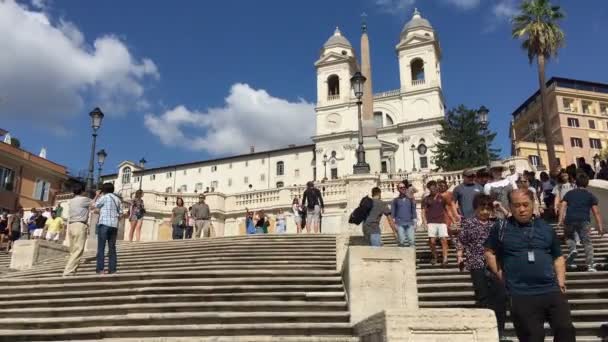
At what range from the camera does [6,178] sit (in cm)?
4262

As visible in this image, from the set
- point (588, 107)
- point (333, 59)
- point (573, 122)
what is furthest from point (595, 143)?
point (333, 59)

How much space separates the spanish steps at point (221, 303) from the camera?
22.4 feet

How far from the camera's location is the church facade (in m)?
68.4

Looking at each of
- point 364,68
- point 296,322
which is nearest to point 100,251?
point 296,322

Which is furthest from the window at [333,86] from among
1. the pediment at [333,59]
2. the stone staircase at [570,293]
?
the stone staircase at [570,293]

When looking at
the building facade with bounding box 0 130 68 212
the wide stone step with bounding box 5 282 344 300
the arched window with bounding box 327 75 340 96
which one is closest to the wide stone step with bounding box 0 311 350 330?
the wide stone step with bounding box 5 282 344 300

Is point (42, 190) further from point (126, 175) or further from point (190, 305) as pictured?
point (190, 305)

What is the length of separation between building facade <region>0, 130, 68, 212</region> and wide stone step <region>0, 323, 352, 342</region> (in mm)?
36311

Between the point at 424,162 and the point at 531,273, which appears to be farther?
the point at 424,162

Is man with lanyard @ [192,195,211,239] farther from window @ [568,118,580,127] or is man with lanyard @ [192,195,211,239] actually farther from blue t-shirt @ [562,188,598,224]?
window @ [568,118,580,127]

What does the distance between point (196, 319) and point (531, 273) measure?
187 inches

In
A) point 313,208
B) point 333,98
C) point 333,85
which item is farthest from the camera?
point 333,85

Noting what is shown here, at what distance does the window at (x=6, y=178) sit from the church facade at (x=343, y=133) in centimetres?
2850

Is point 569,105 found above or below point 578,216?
above
